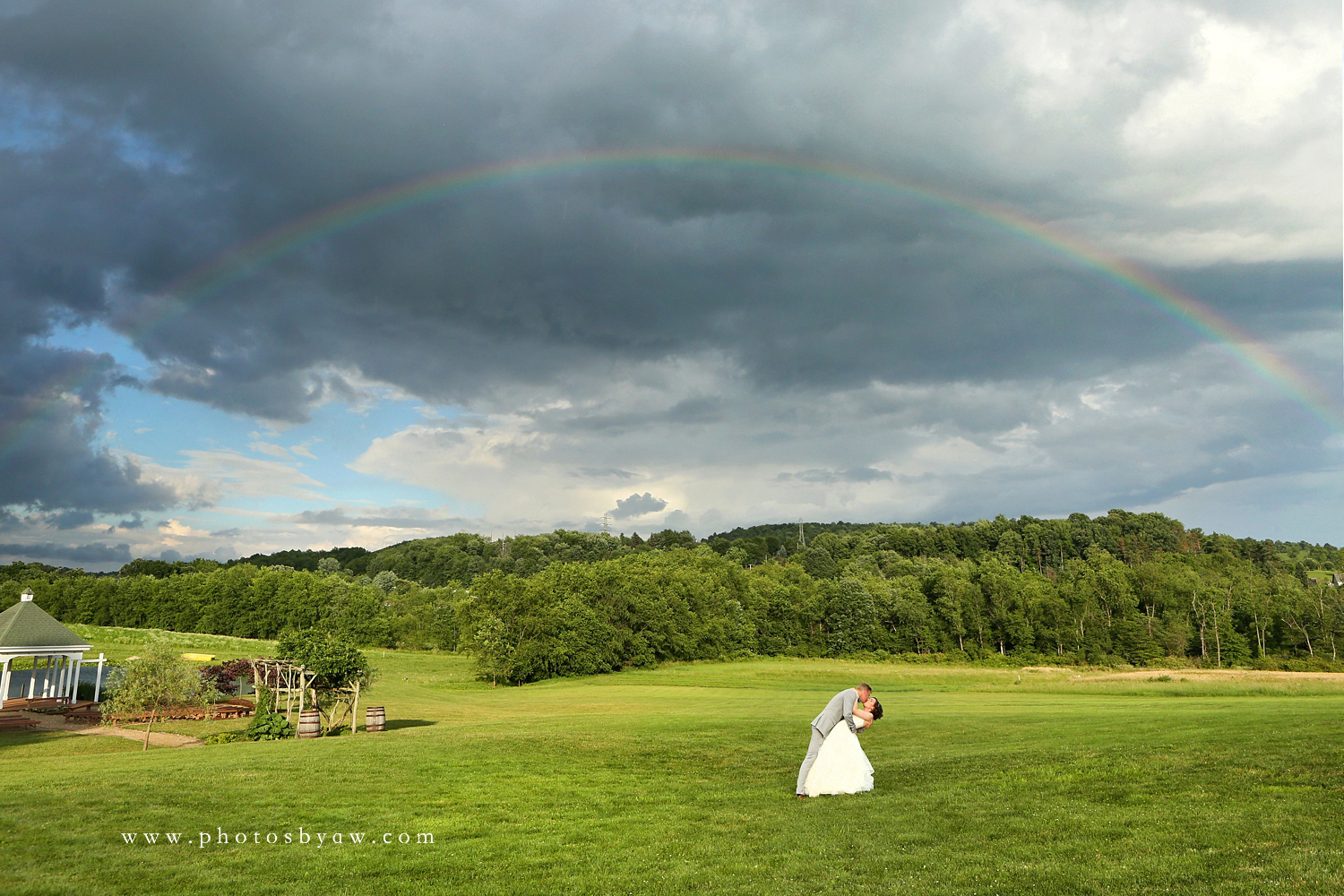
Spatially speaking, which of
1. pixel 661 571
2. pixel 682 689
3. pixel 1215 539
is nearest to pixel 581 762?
pixel 682 689

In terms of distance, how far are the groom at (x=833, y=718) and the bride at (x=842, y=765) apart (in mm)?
86

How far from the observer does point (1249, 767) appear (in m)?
15.4

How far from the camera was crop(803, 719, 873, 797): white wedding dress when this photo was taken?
625 inches

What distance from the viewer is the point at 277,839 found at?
1299cm

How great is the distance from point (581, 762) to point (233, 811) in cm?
920

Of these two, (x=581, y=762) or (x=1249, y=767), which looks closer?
(x=1249, y=767)

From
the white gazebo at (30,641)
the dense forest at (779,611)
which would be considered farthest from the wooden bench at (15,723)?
the dense forest at (779,611)

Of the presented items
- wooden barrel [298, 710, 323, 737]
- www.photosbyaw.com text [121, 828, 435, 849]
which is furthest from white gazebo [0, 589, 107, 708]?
www.photosbyaw.com text [121, 828, 435, 849]

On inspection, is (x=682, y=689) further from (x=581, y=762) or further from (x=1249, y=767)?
(x=1249, y=767)

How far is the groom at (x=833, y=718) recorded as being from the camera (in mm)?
16047

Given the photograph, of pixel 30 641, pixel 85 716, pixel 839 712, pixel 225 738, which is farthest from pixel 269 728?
pixel 30 641

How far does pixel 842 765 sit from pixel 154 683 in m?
29.7

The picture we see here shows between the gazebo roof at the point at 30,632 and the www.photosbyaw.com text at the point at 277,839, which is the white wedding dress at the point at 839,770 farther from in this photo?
the gazebo roof at the point at 30,632

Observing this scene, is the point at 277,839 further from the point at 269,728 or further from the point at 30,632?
the point at 30,632
